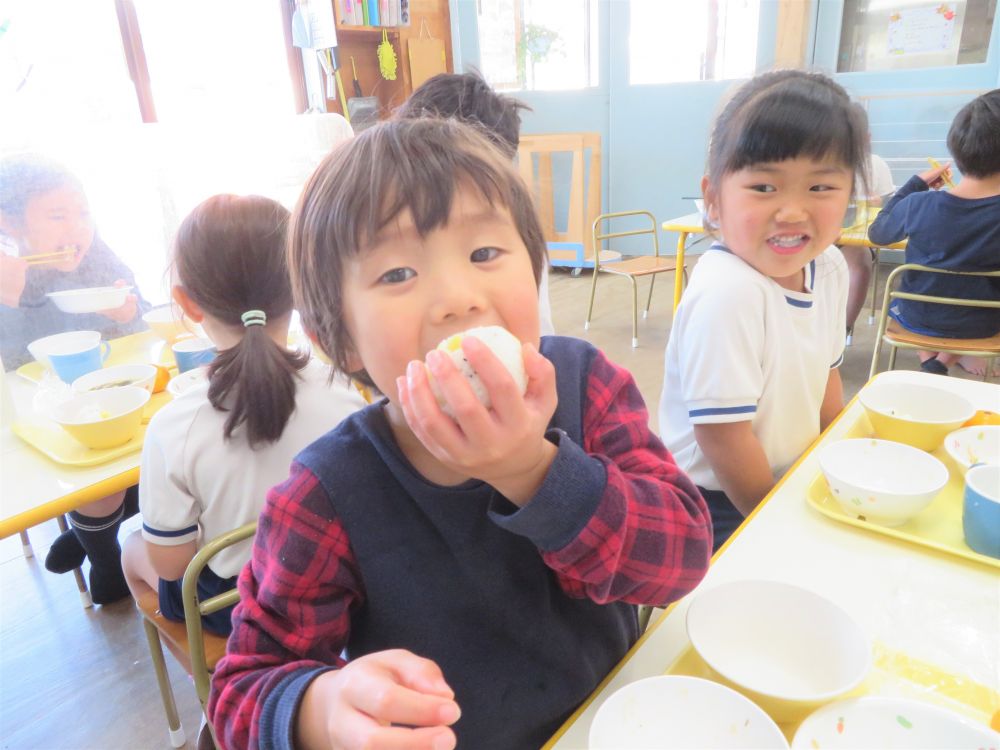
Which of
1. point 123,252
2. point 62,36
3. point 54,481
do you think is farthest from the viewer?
point 62,36

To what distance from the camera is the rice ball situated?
0.49 m

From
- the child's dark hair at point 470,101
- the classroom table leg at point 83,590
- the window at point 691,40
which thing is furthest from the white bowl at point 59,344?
the window at point 691,40

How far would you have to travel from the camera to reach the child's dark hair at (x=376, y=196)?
0.64 meters

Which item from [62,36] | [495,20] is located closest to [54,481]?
[62,36]

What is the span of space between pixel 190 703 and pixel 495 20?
550 cm

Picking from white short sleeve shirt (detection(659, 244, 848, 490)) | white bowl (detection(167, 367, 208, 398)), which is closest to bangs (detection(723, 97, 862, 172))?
white short sleeve shirt (detection(659, 244, 848, 490))

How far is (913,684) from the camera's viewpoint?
627 mm

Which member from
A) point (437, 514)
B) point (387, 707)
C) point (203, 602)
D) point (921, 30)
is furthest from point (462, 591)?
point (921, 30)

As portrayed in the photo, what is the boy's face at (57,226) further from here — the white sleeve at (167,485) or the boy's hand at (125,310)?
the white sleeve at (167,485)

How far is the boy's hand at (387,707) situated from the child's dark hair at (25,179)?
5.59 feet

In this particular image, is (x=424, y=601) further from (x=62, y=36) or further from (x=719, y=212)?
(x=62, y=36)

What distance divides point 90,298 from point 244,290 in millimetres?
871

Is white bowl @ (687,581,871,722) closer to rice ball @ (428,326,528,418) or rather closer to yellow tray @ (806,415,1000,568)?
yellow tray @ (806,415,1000,568)

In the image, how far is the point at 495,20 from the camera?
560cm
